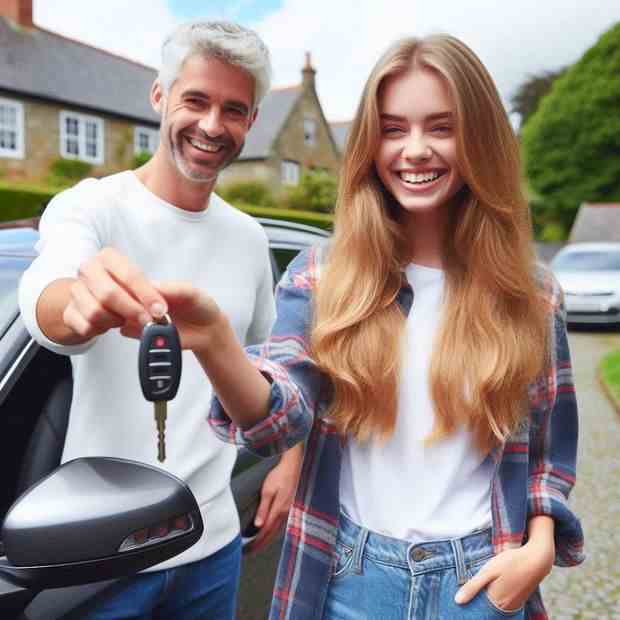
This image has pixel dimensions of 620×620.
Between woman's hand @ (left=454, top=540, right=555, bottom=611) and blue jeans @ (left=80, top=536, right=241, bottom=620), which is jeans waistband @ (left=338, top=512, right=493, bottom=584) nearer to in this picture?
woman's hand @ (left=454, top=540, right=555, bottom=611)

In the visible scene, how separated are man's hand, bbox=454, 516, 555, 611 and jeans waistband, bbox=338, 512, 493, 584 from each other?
3 centimetres

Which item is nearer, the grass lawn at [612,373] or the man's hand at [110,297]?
the man's hand at [110,297]

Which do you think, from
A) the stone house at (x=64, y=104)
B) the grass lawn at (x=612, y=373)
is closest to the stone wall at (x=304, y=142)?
the stone house at (x=64, y=104)

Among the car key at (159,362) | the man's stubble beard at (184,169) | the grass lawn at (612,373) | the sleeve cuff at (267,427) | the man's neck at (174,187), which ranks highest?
the man's stubble beard at (184,169)

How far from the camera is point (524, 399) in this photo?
4.67 feet

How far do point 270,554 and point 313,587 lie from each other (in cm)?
90

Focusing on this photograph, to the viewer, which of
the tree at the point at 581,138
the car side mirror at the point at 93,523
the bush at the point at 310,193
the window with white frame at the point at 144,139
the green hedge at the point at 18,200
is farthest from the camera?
the tree at the point at 581,138

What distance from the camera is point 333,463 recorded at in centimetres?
138

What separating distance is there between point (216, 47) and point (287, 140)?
1327 inches

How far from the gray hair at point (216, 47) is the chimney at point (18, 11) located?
27652 millimetres

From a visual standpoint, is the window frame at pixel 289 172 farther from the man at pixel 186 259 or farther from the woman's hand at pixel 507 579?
the woman's hand at pixel 507 579

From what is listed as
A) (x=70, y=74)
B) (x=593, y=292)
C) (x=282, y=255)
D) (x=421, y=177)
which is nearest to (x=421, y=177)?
(x=421, y=177)

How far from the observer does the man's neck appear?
1746 mm

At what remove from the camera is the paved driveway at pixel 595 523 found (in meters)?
3.66
